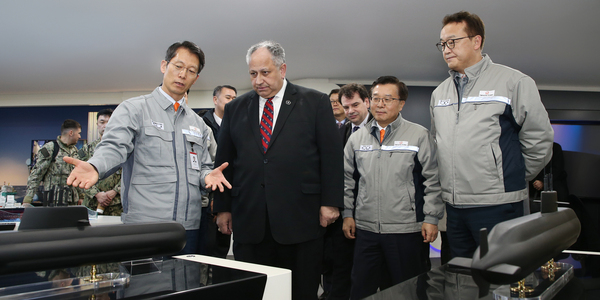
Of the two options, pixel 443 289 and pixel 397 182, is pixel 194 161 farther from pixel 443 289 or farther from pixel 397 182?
pixel 443 289

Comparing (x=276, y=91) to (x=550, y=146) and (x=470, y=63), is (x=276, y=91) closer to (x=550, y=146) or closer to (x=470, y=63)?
(x=470, y=63)

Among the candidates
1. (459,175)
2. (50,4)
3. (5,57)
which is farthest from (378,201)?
(5,57)

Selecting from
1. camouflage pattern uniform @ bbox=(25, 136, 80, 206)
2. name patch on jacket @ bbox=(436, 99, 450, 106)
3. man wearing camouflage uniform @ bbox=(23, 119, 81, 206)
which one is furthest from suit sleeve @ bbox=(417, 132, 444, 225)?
man wearing camouflage uniform @ bbox=(23, 119, 81, 206)

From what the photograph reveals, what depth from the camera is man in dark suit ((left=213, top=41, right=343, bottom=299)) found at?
190 centimetres

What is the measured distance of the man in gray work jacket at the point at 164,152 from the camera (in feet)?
5.76

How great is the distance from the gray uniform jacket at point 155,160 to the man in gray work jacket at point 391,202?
100 centimetres

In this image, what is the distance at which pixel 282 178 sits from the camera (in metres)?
1.92

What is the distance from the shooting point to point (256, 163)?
1956mm

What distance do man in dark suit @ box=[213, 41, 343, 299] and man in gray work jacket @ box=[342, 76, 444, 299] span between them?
1.58ft

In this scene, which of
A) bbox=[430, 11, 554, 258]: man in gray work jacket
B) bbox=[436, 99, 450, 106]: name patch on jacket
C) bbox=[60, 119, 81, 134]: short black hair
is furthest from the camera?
bbox=[60, 119, 81, 134]: short black hair

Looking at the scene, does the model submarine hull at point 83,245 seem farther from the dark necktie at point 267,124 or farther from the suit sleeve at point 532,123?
the suit sleeve at point 532,123

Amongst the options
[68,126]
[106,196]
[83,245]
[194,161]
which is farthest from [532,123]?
[68,126]

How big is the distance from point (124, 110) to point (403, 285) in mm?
1441

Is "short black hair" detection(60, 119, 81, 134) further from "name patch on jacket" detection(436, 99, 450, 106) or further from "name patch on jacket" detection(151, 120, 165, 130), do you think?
"name patch on jacket" detection(436, 99, 450, 106)
